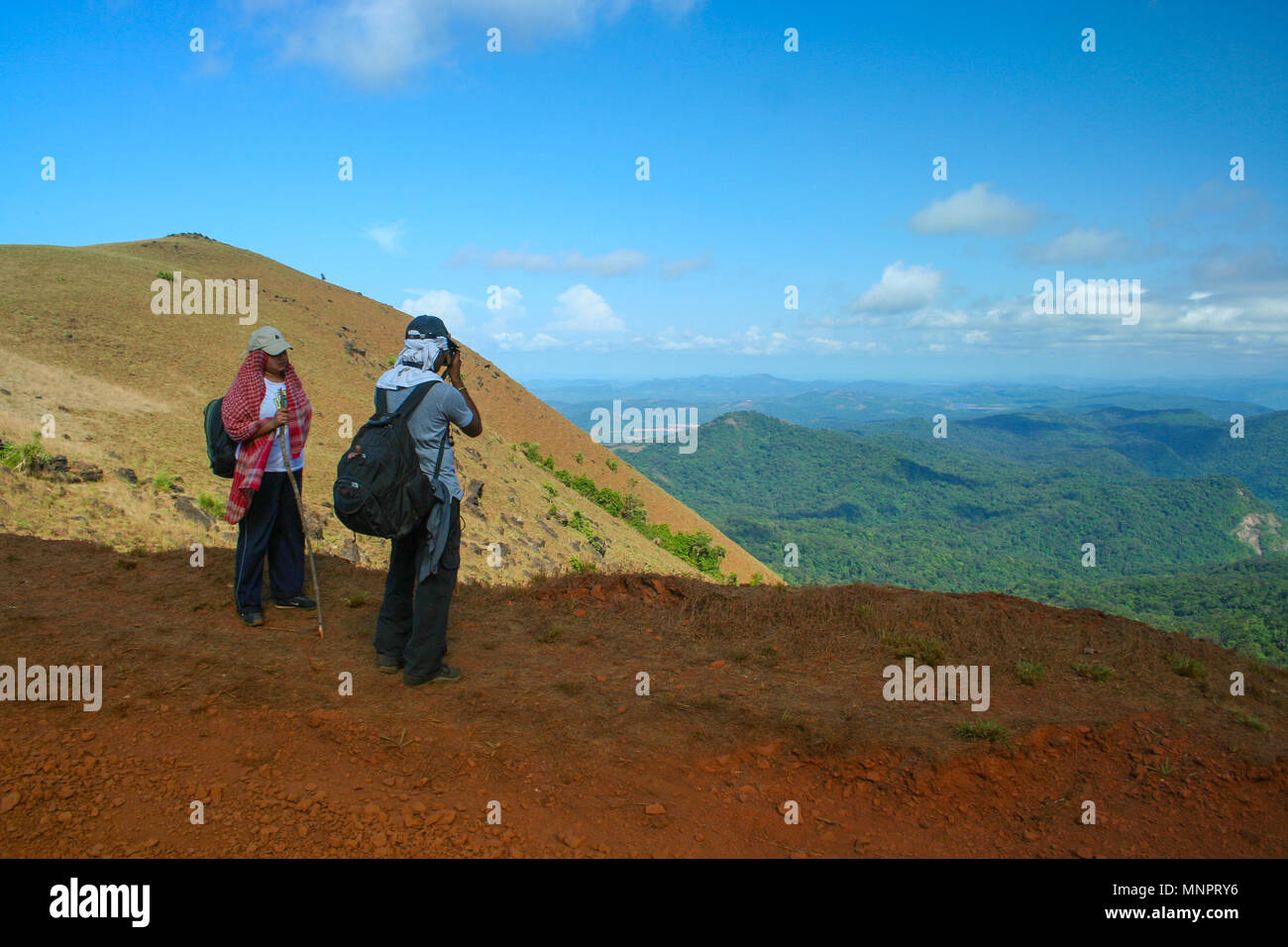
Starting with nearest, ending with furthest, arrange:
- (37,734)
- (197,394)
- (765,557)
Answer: (37,734) < (197,394) < (765,557)

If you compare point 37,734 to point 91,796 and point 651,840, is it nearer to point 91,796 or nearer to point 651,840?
point 91,796

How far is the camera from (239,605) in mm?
5047

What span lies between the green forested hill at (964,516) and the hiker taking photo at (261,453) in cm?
3492

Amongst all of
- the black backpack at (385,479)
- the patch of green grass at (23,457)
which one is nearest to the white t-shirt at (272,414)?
the black backpack at (385,479)

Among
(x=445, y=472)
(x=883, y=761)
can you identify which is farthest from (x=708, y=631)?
(x=445, y=472)

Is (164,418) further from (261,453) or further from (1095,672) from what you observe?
(1095,672)

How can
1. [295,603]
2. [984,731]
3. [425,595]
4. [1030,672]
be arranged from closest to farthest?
[984,731]
[425,595]
[1030,672]
[295,603]

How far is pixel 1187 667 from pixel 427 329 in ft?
18.9

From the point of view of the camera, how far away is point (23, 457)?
8.02m

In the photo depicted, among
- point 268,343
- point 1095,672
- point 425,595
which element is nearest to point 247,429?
point 268,343

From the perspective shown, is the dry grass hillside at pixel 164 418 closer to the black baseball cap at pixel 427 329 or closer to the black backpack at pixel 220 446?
the black baseball cap at pixel 427 329

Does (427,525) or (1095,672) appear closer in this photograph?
(427,525)

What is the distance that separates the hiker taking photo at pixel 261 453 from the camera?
4.89 m
